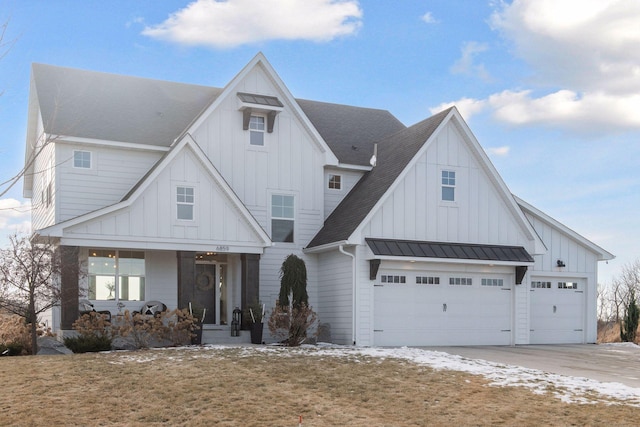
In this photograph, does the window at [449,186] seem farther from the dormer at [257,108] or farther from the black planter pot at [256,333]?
the black planter pot at [256,333]

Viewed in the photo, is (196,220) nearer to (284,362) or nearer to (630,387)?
(284,362)

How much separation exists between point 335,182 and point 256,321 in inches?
264

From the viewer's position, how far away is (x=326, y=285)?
2462cm

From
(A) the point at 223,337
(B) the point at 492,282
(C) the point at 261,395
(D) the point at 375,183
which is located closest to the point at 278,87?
(D) the point at 375,183

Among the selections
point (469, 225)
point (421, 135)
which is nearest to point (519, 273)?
point (469, 225)

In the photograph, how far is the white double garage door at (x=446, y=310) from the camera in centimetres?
2292

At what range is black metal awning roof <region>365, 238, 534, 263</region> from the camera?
22453 mm

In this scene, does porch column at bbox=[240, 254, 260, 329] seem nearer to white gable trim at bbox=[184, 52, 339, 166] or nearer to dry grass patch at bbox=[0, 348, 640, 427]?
white gable trim at bbox=[184, 52, 339, 166]

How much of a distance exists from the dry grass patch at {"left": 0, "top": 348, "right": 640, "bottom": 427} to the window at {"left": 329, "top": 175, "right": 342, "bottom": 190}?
10320 mm

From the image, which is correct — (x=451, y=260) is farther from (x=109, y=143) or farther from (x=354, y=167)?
(x=109, y=143)

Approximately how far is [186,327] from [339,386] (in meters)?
7.56

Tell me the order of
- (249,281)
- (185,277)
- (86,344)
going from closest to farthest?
(86,344), (185,277), (249,281)

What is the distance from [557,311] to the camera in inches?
1040

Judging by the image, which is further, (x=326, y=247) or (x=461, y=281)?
(x=461, y=281)
